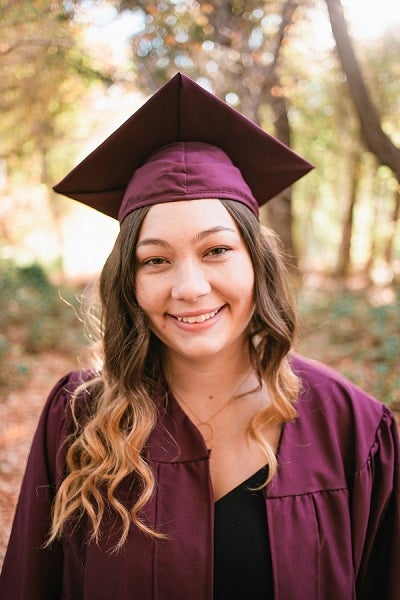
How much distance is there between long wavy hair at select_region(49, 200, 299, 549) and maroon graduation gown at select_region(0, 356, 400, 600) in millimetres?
56

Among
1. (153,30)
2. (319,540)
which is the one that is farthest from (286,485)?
(153,30)

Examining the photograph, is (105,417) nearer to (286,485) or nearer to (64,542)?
(64,542)

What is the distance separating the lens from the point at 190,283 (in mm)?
1568

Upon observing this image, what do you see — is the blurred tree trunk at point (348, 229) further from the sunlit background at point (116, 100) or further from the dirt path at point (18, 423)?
the dirt path at point (18, 423)

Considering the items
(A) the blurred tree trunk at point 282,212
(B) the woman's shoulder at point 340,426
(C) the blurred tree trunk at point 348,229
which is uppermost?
(C) the blurred tree trunk at point 348,229

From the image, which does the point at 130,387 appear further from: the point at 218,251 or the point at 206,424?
the point at 218,251

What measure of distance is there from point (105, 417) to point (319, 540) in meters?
0.82

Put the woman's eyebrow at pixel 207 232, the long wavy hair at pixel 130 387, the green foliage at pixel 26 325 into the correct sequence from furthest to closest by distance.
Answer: the green foliage at pixel 26 325
the long wavy hair at pixel 130 387
the woman's eyebrow at pixel 207 232

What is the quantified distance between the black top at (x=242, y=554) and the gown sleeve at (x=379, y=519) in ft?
1.09

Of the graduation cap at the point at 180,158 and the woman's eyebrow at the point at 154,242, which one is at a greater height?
the graduation cap at the point at 180,158

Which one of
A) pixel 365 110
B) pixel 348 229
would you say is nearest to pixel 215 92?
pixel 365 110

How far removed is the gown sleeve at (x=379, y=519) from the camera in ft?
5.70

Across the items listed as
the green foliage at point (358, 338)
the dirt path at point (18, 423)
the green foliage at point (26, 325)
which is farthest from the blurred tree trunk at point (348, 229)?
the dirt path at point (18, 423)

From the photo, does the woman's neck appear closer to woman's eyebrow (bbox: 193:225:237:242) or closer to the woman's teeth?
the woman's teeth
